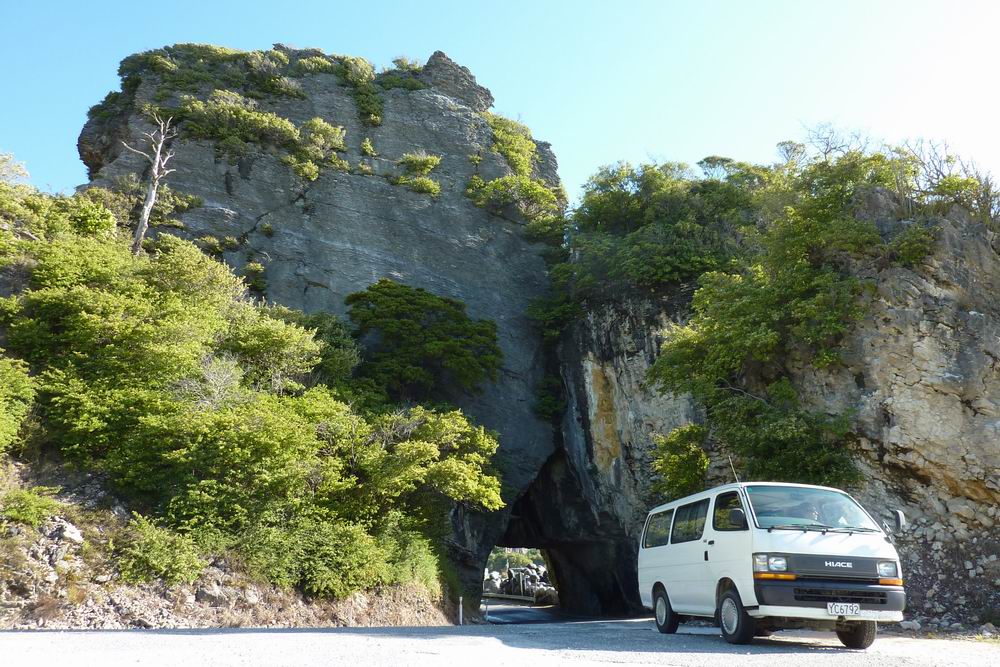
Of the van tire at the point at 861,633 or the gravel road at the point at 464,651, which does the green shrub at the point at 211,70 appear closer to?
the gravel road at the point at 464,651

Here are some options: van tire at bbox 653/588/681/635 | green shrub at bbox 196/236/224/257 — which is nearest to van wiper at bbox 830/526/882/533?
van tire at bbox 653/588/681/635

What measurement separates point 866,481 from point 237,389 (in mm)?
13521

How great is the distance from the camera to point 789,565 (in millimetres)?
7246

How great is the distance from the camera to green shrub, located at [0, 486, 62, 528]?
12031 mm

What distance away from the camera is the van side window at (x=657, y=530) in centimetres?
974

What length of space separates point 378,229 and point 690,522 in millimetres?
22164

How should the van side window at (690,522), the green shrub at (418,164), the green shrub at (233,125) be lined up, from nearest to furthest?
the van side window at (690,522)
the green shrub at (233,125)
the green shrub at (418,164)

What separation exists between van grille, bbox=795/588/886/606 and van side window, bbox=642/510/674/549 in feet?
8.43

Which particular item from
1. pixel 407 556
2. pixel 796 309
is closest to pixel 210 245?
pixel 407 556

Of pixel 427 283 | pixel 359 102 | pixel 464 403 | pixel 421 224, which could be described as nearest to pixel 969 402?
pixel 464 403

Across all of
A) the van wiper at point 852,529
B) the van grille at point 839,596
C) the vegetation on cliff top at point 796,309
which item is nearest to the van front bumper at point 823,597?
the van grille at point 839,596

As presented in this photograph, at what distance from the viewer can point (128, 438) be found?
47.4 ft

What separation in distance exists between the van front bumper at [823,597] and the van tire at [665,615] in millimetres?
2328

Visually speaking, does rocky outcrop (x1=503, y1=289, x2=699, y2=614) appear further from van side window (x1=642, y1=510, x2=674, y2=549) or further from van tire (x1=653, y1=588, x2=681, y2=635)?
van tire (x1=653, y1=588, x2=681, y2=635)
